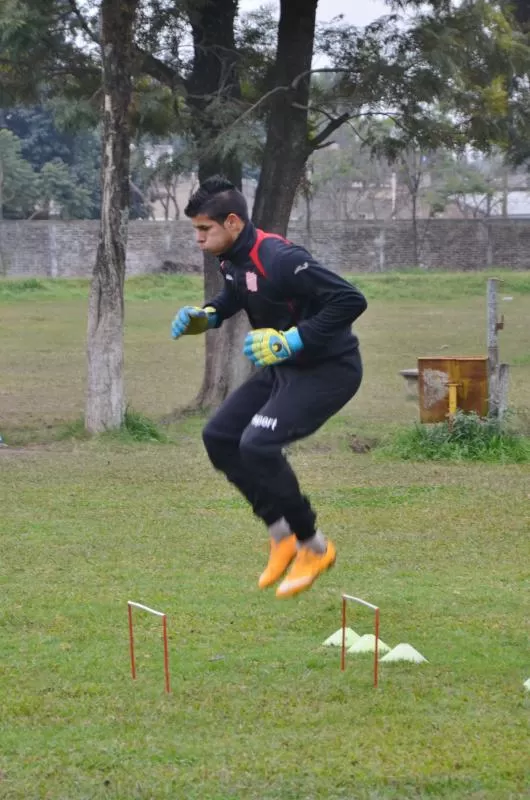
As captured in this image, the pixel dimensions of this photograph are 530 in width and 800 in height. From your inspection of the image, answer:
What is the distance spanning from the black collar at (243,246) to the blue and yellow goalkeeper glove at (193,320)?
0.51 m

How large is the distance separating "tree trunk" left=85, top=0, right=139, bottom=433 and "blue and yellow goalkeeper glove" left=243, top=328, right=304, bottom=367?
420 inches

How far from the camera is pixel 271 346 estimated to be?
22.2ft

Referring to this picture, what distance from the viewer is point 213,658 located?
8.22 meters

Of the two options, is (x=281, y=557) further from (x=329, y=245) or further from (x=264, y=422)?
(x=329, y=245)

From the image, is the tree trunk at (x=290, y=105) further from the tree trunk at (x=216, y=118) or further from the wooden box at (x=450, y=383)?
the wooden box at (x=450, y=383)

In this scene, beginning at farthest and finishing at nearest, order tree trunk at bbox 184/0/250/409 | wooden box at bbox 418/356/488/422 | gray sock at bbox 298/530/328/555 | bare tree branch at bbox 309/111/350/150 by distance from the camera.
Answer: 1. bare tree branch at bbox 309/111/350/150
2. tree trunk at bbox 184/0/250/409
3. wooden box at bbox 418/356/488/422
4. gray sock at bbox 298/530/328/555

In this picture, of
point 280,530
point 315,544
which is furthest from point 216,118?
point 315,544

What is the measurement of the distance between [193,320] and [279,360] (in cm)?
97

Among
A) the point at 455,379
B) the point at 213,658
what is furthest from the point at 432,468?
the point at 213,658

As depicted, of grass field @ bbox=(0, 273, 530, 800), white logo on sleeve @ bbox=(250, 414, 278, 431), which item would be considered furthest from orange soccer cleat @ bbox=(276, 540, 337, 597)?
white logo on sleeve @ bbox=(250, 414, 278, 431)

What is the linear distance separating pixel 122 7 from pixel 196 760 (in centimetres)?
1246

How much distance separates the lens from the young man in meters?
6.86

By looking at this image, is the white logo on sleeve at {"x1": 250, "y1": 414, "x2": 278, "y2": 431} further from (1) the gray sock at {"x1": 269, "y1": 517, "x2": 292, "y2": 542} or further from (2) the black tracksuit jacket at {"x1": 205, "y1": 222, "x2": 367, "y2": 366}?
(1) the gray sock at {"x1": 269, "y1": 517, "x2": 292, "y2": 542}

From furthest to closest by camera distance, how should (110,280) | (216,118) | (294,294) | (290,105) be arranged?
1. (290,105)
2. (216,118)
3. (110,280)
4. (294,294)
